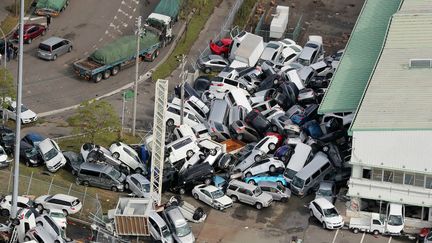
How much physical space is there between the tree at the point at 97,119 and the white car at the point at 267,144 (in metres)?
10.4

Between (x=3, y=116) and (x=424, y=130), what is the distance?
31.8 metres

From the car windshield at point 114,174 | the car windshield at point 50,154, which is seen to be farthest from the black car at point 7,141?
the car windshield at point 114,174

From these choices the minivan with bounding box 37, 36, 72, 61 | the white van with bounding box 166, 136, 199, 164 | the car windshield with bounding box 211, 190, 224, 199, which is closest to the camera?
the car windshield with bounding box 211, 190, 224, 199

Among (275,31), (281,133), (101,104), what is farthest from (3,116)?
(275,31)

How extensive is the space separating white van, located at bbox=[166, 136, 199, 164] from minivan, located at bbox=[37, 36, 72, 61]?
20434 mm

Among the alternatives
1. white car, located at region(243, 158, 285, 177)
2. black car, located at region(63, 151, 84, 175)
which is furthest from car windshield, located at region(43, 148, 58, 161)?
white car, located at region(243, 158, 285, 177)

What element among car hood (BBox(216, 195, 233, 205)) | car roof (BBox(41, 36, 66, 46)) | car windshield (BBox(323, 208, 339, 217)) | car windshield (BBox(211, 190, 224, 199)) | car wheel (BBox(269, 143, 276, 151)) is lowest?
car roof (BBox(41, 36, 66, 46))

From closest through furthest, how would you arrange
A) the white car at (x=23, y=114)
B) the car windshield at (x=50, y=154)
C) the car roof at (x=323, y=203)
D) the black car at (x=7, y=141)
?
the car roof at (x=323, y=203)
the car windshield at (x=50, y=154)
the black car at (x=7, y=141)
the white car at (x=23, y=114)

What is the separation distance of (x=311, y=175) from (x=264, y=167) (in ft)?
11.4

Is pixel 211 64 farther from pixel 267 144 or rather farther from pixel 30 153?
pixel 30 153

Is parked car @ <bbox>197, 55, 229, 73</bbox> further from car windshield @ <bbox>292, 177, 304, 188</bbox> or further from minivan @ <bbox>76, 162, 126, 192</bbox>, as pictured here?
minivan @ <bbox>76, 162, 126, 192</bbox>

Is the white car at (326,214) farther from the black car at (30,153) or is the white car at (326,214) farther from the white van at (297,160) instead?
the black car at (30,153)

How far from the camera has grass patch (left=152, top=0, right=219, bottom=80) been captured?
307 feet

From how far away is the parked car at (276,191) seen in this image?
241ft
